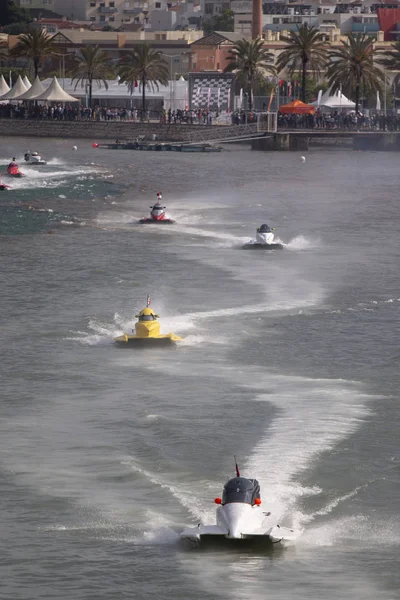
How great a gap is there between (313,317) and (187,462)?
52.9 ft

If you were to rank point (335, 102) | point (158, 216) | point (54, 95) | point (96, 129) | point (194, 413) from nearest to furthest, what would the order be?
point (194, 413), point (158, 216), point (335, 102), point (96, 129), point (54, 95)

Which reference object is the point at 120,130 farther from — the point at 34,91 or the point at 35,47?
the point at 35,47

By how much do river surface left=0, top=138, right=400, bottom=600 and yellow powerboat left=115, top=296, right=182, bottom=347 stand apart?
0.63 m

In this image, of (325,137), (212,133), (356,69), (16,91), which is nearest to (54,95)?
(16,91)

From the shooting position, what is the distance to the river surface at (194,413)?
75.1 feet

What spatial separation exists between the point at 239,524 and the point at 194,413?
27.2ft

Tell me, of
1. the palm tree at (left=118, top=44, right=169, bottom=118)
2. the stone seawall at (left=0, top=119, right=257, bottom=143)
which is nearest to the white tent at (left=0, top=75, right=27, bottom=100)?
the stone seawall at (left=0, top=119, right=257, bottom=143)

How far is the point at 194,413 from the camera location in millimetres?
31172

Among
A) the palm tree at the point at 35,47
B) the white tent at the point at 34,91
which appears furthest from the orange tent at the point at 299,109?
the palm tree at the point at 35,47

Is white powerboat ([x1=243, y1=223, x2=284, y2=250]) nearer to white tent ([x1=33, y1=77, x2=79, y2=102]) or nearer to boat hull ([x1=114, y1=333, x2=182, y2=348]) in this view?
boat hull ([x1=114, y1=333, x2=182, y2=348])

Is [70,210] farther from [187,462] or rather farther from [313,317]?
[187,462]

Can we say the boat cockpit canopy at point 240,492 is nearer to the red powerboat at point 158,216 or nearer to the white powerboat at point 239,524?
the white powerboat at point 239,524

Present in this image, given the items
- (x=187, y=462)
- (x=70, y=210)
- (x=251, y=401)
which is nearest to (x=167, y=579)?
(x=187, y=462)

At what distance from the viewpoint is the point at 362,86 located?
494 ft
